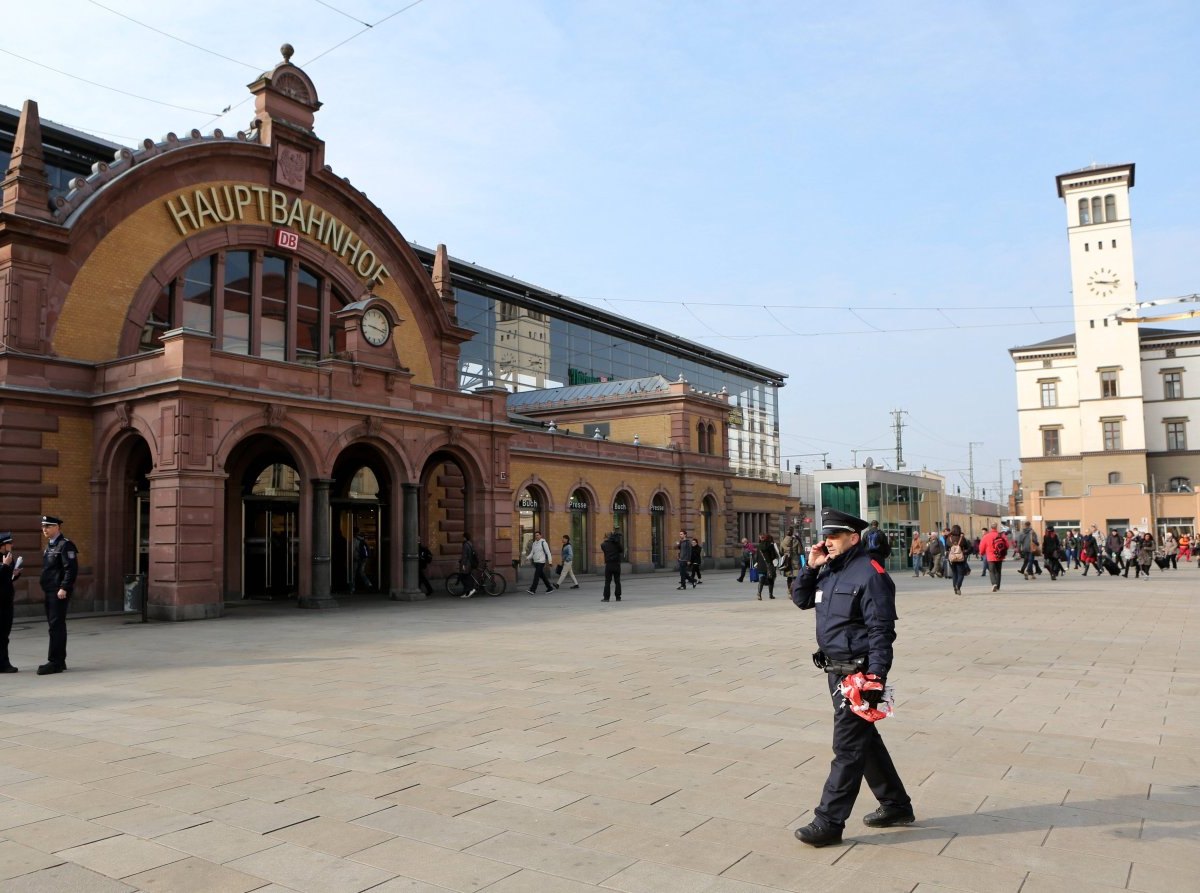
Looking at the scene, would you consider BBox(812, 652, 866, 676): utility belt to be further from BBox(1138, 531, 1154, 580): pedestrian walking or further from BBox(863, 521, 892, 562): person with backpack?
BBox(1138, 531, 1154, 580): pedestrian walking

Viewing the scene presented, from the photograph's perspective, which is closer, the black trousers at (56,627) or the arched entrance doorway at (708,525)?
the black trousers at (56,627)

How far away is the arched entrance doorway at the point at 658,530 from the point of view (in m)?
41.8

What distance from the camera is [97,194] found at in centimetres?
2173

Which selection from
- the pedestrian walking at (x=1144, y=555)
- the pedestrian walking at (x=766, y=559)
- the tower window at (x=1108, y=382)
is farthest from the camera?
the tower window at (x=1108, y=382)

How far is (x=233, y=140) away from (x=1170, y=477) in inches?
2626

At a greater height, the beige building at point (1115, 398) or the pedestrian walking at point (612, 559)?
the beige building at point (1115, 398)

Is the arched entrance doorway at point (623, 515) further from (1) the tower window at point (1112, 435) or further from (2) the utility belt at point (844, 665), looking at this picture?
(1) the tower window at point (1112, 435)

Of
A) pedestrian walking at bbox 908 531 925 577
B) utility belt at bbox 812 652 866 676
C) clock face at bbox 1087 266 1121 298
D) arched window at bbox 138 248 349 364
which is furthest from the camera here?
clock face at bbox 1087 266 1121 298

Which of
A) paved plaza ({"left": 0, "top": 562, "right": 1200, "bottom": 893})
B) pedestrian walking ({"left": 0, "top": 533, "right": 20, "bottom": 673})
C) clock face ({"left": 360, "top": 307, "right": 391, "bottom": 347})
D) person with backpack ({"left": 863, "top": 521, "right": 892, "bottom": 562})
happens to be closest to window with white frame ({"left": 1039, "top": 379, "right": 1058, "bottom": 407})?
clock face ({"left": 360, "top": 307, "right": 391, "bottom": 347})

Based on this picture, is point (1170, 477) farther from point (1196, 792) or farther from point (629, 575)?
point (1196, 792)

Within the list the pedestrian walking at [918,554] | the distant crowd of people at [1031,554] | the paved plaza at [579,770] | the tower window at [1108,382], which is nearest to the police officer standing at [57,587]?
the paved plaza at [579,770]

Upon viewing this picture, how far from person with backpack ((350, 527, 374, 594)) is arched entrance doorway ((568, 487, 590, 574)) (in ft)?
35.3

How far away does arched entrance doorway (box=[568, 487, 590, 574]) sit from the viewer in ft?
122

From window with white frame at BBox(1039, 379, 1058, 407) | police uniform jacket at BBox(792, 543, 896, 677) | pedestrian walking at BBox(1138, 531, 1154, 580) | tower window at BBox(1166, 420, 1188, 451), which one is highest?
window with white frame at BBox(1039, 379, 1058, 407)
